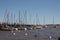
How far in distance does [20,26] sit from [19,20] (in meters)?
23.9

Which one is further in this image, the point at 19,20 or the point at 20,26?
the point at 20,26

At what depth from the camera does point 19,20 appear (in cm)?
10919

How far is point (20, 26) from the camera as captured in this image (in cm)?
13262
